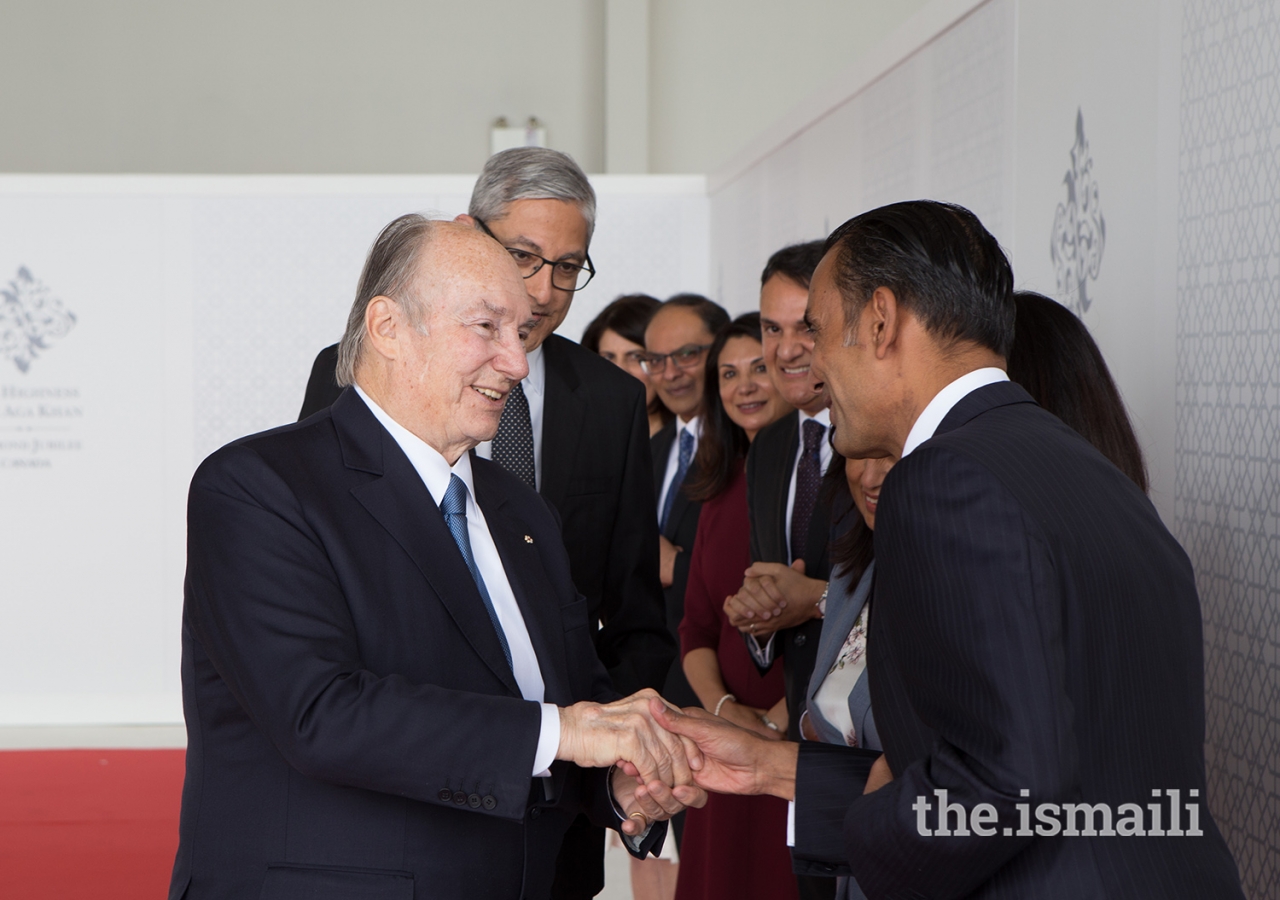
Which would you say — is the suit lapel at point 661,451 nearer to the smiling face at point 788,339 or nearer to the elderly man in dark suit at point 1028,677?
the smiling face at point 788,339

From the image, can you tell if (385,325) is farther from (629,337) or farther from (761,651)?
(629,337)

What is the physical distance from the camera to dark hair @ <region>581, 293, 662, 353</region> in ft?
16.2

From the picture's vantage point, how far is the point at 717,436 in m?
3.62

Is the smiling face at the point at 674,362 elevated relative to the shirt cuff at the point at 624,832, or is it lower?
elevated

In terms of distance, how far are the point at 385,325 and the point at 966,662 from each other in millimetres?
972

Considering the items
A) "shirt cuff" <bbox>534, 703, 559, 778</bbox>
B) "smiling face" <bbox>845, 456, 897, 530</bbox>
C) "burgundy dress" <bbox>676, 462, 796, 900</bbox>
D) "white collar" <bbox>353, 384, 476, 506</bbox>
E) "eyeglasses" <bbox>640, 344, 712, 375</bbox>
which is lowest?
"burgundy dress" <bbox>676, 462, 796, 900</bbox>

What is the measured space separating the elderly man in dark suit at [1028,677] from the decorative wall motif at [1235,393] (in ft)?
2.72

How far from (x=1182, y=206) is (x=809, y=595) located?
42.3 inches

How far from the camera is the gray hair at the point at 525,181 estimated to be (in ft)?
7.84

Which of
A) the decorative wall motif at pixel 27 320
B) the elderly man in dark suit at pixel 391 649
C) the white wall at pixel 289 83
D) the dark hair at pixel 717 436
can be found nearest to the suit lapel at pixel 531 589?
the elderly man in dark suit at pixel 391 649

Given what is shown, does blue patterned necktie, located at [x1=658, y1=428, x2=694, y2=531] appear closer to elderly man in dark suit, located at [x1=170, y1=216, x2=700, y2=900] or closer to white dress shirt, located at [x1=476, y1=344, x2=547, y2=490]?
white dress shirt, located at [x1=476, y1=344, x2=547, y2=490]

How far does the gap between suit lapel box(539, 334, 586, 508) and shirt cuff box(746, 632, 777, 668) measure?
664 millimetres

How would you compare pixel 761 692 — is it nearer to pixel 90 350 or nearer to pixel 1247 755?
pixel 1247 755

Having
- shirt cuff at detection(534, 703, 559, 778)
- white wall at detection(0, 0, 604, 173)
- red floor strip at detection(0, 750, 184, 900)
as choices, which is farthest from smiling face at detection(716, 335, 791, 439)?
white wall at detection(0, 0, 604, 173)
